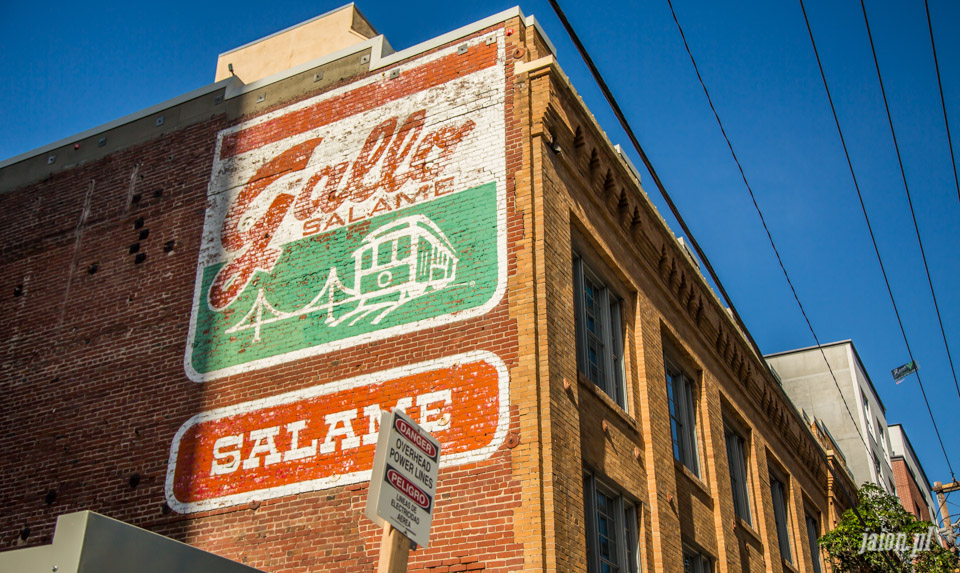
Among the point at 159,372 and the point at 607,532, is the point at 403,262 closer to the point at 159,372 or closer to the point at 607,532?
the point at 159,372

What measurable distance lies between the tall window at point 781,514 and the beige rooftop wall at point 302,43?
14.6 m

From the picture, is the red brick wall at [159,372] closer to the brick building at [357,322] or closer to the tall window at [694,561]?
the brick building at [357,322]

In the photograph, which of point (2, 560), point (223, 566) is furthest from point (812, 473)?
point (2, 560)

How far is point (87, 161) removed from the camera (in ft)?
59.7

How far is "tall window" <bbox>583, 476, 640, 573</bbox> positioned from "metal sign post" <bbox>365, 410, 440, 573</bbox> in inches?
251

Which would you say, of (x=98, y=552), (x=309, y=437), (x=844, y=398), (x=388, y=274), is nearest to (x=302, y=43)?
(x=388, y=274)

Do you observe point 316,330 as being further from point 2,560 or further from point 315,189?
point 2,560

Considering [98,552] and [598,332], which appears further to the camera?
[598,332]

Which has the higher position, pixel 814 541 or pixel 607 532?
pixel 814 541

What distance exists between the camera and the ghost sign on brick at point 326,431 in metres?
12.1

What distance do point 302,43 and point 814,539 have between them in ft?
62.6

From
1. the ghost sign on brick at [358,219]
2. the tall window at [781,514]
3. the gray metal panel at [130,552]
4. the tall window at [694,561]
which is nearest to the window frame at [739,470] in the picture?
the tall window at [781,514]

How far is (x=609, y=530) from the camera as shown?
44.3ft

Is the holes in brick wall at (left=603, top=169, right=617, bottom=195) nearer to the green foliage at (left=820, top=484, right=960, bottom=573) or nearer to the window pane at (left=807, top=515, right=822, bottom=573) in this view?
the green foliage at (left=820, top=484, right=960, bottom=573)
